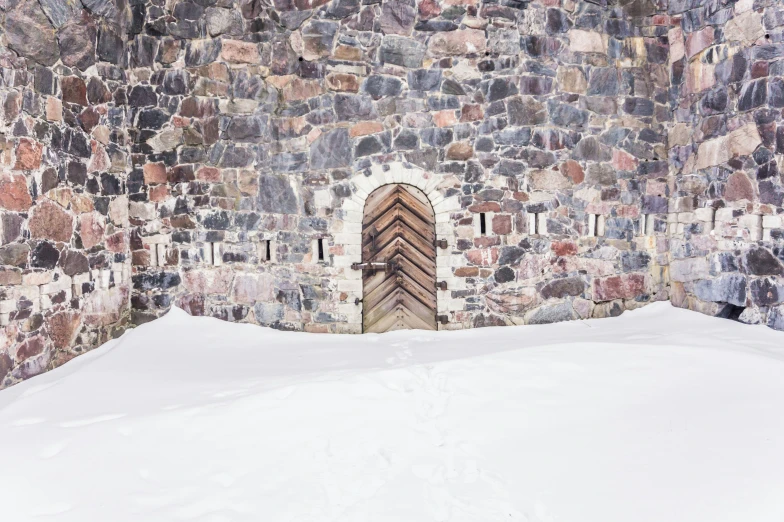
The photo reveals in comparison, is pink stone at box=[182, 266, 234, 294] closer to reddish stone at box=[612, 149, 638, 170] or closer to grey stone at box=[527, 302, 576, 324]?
grey stone at box=[527, 302, 576, 324]

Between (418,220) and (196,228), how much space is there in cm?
258

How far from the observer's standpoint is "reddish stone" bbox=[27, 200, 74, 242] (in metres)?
4.61

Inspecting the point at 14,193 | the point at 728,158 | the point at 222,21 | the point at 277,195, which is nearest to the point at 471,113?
the point at 277,195

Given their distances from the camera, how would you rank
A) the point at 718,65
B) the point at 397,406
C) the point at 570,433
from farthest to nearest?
the point at 718,65
the point at 397,406
the point at 570,433

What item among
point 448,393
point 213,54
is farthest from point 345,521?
point 213,54

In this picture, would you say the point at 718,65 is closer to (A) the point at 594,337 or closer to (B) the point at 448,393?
(A) the point at 594,337

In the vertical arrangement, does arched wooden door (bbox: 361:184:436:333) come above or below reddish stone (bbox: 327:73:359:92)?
below

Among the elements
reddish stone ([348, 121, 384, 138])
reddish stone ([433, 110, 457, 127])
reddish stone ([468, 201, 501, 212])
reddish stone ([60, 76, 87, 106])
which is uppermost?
reddish stone ([60, 76, 87, 106])

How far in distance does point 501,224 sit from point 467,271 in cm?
68

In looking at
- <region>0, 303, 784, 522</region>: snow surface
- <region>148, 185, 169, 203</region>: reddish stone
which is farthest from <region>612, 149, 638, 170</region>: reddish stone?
<region>148, 185, 169, 203</region>: reddish stone

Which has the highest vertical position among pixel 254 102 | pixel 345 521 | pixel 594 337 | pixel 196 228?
pixel 254 102

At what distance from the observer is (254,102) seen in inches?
245

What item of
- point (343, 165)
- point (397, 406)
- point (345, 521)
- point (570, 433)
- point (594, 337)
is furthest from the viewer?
point (343, 165)

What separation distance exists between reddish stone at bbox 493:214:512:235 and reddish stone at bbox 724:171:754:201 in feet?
7.61
